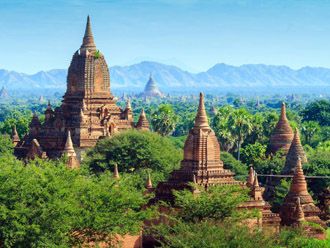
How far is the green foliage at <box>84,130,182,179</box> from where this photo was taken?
5247 cm

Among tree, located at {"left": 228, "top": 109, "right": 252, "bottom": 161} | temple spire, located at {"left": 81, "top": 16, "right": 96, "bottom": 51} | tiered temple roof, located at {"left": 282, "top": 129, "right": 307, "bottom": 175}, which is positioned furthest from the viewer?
tree, located at {"left": 228, "top": 109, "right": 252, "bottom": 161}

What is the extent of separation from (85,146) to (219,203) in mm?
23714

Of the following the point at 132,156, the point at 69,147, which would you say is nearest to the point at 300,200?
the point at 132,156

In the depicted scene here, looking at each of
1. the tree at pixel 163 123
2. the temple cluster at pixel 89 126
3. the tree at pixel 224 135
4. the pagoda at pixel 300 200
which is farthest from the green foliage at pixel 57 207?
the tree at pixel 163 123

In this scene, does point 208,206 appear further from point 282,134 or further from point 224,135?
point 224,135

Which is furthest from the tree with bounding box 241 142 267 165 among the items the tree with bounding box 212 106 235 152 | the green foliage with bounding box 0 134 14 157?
the green foliage with bounding box 0 134 14 157

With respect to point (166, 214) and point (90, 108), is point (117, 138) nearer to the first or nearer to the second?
point (90, 108)

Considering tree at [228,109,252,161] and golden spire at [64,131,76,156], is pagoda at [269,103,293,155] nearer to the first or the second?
tree at [228,109,252,161]

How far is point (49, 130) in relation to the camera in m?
59.2

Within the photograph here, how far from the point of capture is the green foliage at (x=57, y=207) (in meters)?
30.6

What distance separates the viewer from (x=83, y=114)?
194ft

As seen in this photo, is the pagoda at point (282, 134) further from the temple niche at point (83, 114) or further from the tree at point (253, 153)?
the temple niche at point (83, 114)

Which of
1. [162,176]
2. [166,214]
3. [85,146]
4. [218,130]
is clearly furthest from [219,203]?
[218,130]

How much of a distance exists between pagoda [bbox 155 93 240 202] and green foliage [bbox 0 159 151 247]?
377 centimetres
